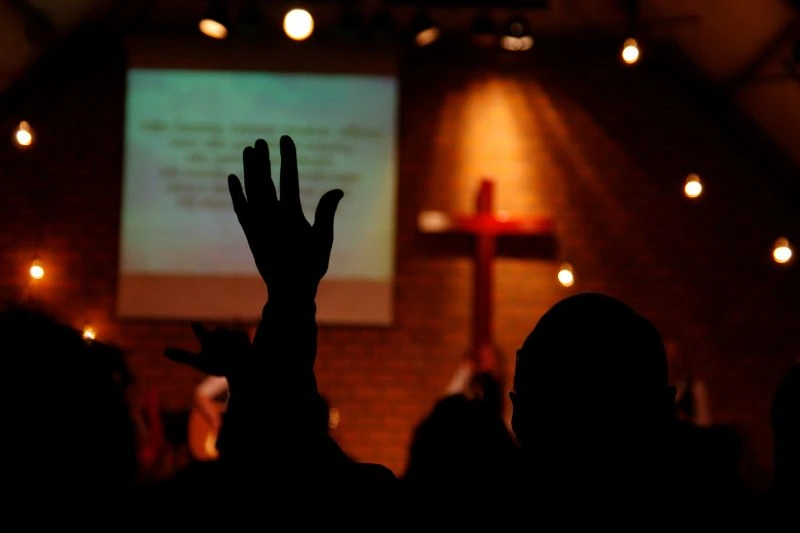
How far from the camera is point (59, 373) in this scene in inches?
27.3

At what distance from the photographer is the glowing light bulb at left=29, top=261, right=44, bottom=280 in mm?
5258

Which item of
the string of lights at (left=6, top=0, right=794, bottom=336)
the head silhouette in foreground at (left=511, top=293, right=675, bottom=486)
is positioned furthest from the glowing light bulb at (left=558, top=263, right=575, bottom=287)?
the head silhouette in foreground at (left=511, top=293, right=675, bottom=486)

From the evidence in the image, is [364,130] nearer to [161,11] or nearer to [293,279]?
[161,11]

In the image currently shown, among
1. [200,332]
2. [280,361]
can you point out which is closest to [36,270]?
[200,332]

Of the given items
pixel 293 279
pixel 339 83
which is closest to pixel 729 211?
pixel 339 83

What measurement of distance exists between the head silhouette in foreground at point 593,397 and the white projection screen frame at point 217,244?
14.9ft

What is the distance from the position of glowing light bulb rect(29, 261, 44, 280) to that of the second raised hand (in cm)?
452

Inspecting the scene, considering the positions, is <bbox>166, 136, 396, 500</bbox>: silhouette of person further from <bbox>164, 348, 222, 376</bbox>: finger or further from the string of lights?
the string of lights

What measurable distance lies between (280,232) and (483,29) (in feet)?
14.7

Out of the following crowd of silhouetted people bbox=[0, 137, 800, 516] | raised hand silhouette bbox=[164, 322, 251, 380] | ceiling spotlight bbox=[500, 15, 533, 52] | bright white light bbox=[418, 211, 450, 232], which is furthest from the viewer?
bright white light bbox=[418, 211, 450, 232]

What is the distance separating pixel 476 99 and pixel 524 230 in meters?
1.03

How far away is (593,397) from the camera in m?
0.96

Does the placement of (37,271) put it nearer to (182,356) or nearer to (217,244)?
(217,244)

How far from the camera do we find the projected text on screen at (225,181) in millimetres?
5562
